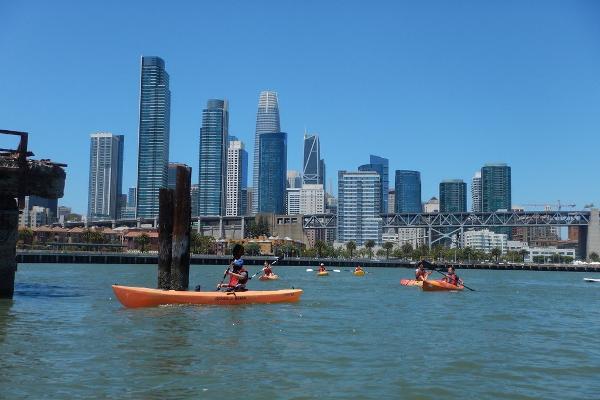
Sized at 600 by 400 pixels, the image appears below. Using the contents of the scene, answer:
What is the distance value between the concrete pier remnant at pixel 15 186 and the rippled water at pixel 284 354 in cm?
165

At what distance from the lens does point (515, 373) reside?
13.6 meters

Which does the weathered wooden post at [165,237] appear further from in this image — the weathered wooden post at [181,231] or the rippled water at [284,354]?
the rippled water at [284,354]

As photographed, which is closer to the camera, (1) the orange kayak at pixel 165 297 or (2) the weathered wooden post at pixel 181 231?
(1) the orange kayak at pixel 165 297

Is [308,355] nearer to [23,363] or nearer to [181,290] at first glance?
[23,363]

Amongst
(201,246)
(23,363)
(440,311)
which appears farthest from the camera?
(201,246)

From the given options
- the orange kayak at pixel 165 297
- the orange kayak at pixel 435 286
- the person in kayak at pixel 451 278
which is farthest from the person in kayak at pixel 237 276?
the person in kayak at pixel 451 278

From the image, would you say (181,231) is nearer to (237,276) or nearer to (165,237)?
(165,237)

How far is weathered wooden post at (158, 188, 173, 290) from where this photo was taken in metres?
25.9

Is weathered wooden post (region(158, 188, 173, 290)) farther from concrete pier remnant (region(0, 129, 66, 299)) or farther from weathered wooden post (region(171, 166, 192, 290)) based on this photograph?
concrete pier remnant (region(0, 129, 66, 299))

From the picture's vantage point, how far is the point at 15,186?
960 inches

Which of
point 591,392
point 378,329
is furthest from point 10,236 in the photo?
point 591,392

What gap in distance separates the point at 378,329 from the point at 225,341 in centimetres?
570

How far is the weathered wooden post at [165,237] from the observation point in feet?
85.1

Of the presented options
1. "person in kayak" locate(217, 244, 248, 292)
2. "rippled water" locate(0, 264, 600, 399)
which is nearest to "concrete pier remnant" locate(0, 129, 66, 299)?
"rippled water" locate(0, 264, 600, 399)
